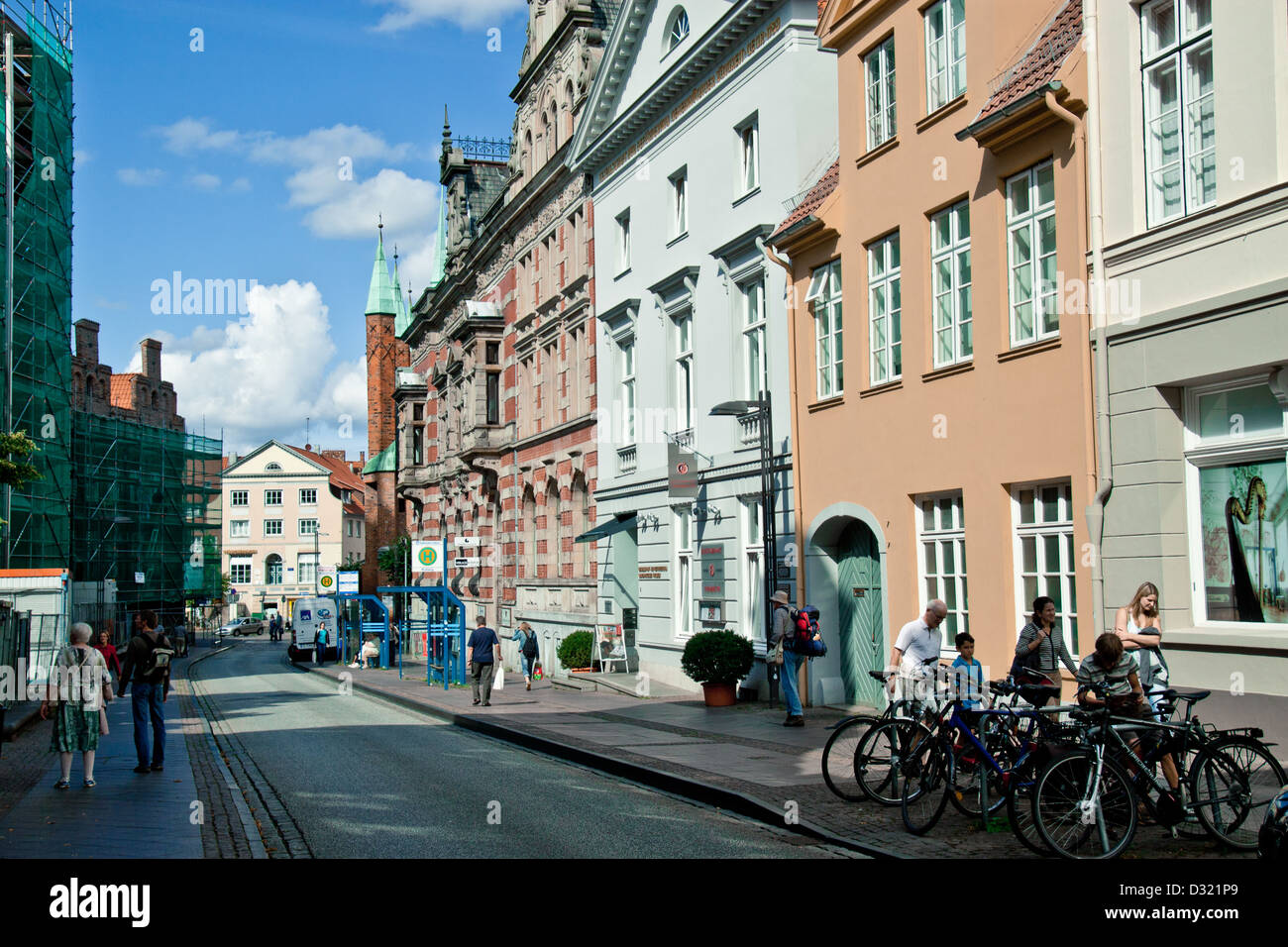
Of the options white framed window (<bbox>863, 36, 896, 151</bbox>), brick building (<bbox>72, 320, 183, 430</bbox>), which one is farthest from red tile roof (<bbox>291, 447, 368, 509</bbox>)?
white framed window (<bbox>863, 36, 896, 151</bbox>)

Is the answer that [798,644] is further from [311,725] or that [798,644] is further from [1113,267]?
[311,725]

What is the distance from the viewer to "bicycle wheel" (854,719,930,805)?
1035cm

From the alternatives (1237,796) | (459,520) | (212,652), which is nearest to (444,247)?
(459,520)

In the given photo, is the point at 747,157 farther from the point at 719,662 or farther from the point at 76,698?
the point at 76,698

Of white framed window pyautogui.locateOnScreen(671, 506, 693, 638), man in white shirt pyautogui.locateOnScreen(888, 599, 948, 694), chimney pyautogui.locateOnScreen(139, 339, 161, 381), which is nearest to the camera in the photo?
man in white shirt pyautogui.locateOnScreen(888, 599, 948, 694)

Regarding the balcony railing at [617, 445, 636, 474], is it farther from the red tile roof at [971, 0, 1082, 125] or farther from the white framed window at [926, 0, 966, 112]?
the red tile roof at [971, 0, 1082, 125]

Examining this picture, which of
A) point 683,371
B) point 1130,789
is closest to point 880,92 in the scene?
point 683,371

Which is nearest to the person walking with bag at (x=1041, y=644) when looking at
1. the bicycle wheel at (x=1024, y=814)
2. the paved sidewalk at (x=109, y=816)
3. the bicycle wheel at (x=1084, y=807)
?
the bicycle wheel at (x=1024, y=814)

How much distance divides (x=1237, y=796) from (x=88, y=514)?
4859 cm

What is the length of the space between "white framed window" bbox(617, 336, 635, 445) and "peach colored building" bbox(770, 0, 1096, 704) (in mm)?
8819

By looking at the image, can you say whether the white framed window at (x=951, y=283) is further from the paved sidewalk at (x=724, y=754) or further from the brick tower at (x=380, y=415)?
the brick tower at (x=380, y=415)

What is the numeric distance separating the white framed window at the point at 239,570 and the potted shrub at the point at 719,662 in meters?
89.0

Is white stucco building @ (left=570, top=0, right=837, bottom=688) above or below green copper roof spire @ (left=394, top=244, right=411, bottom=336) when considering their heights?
below
